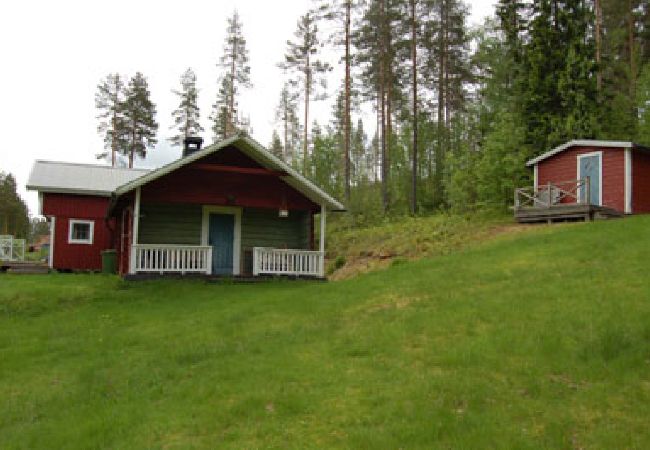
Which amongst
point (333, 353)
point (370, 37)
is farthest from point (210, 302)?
point (370, 37)

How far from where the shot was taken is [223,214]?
19.9 m

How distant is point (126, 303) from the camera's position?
14.8 meters

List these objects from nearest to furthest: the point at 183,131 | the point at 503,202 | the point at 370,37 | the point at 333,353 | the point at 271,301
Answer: the point at 333,353
the point at 271,301
the point at 503,202
the point at 370,37
the point at 183,131

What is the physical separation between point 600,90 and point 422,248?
46.7ft

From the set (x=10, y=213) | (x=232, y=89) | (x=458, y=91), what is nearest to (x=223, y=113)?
(x=232, y=89)

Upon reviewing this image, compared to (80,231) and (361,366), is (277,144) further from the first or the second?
(361,366)

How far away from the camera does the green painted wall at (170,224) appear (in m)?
19.0

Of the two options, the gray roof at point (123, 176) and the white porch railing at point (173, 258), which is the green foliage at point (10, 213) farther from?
the white porch railing at point (173, 258)

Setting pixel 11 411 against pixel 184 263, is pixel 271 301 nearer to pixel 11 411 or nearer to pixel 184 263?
pixel 184 263

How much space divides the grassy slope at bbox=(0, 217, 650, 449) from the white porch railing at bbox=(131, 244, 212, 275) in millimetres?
3166

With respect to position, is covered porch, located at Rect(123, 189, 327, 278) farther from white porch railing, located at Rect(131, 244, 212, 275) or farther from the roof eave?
the roof eave

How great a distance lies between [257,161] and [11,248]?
16.5 meters

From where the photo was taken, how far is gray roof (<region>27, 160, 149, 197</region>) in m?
24.7

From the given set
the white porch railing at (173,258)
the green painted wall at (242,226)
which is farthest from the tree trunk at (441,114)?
the white porch railing at (173,258)
